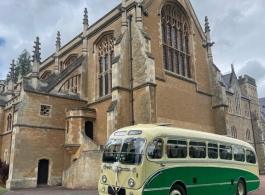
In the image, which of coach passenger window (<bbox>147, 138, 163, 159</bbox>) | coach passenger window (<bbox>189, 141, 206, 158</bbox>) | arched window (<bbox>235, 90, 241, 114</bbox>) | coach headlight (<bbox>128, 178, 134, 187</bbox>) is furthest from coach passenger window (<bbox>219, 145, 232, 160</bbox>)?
arched window (<bbox>235, 90, 241, 114</bbox>)

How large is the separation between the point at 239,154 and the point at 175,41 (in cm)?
1306

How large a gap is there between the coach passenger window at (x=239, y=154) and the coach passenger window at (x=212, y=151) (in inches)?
71.3

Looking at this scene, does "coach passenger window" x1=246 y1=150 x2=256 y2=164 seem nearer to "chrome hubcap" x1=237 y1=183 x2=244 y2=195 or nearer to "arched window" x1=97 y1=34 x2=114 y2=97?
"chrome hubcap" x1=237 y1=183 x2=244 y2=195

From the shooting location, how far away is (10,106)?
26.1 metres

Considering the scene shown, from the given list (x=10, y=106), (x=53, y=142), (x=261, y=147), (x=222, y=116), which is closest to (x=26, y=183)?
(x=53, y=142)

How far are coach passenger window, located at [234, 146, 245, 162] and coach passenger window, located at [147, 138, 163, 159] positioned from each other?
5.29 m

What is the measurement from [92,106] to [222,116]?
1166 centimetres

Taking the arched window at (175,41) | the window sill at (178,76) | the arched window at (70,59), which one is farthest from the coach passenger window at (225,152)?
the arched window at (70,59)

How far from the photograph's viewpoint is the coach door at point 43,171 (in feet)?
65.1

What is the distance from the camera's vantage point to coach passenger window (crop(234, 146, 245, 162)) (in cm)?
1208

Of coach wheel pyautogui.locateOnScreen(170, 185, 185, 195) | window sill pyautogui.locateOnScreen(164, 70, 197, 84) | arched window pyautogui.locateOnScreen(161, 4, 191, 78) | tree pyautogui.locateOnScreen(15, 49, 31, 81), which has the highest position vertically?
tree pyautogui.locateOnScreen(15, 49, 31, 81)

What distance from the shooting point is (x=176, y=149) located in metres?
9.04

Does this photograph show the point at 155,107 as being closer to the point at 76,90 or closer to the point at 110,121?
the point at 110,121

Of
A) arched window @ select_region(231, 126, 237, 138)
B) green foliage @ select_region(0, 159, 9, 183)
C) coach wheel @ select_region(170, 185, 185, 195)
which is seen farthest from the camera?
arched window @ select_region(231, 126, 237, 138)
